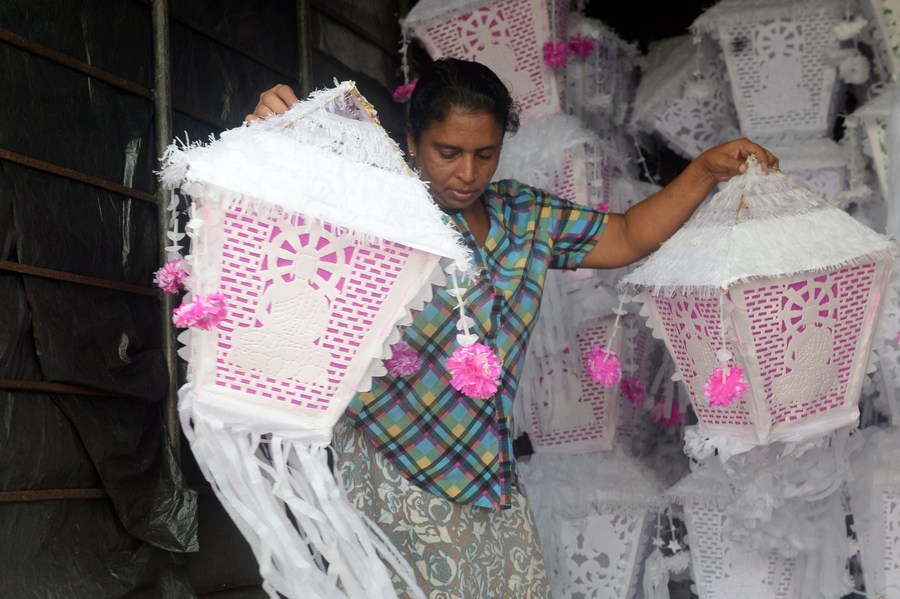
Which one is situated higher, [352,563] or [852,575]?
[352,563]

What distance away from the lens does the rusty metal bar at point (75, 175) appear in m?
1.82

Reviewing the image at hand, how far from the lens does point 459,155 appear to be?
1.89 meters

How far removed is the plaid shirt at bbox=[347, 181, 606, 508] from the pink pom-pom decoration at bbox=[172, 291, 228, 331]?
43 cm

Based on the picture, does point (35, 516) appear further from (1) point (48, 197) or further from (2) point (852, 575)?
(2) point (852, 575)

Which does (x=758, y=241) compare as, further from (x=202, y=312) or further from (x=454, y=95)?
(x=202, y=312)

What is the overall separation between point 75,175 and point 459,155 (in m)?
0.67

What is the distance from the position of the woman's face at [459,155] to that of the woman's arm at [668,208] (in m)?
0.34

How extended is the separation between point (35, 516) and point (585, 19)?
6.19 feet

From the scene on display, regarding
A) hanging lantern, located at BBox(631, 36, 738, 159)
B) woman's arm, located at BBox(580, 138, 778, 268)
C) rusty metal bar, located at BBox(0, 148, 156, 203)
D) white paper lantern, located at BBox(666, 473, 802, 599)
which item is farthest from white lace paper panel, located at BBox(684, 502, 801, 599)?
rusty metal bar, located at BBox(0, 148, 156, 203)

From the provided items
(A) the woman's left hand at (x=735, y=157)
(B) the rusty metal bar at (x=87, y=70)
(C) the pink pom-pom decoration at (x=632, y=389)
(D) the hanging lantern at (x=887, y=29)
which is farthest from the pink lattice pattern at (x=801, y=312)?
(B) the rusty metal bar at (x=87, y=70)

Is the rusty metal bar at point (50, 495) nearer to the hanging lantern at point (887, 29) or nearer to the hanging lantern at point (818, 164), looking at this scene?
the hanging lantern at point (818, 164)

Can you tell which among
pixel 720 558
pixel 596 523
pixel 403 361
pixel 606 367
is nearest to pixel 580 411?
pixel 596 523

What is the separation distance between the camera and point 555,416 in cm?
283

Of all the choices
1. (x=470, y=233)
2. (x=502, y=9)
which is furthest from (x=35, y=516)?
(x=502, y=9)
